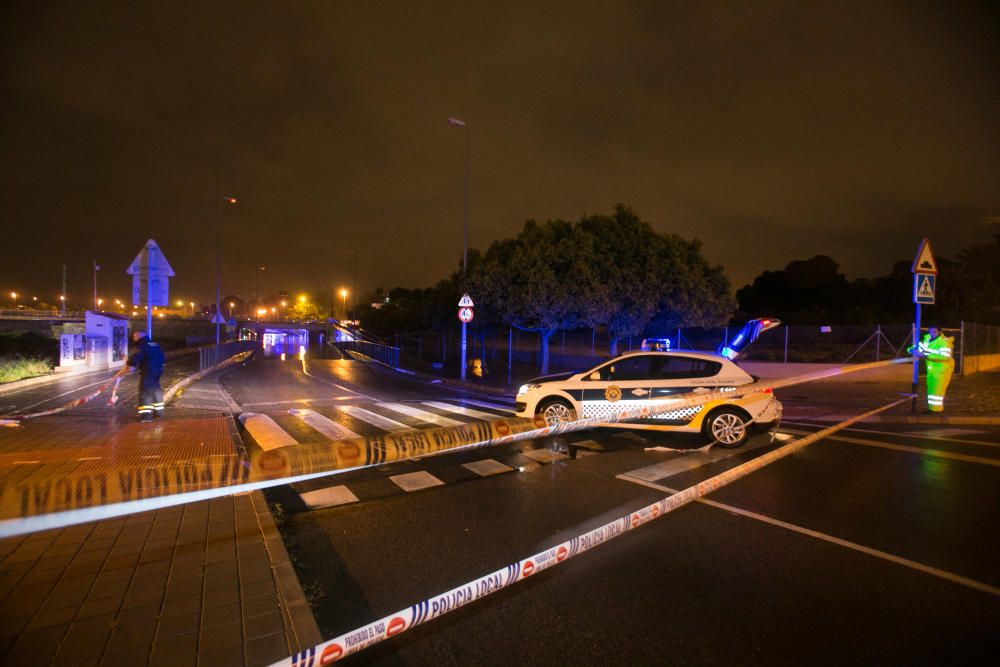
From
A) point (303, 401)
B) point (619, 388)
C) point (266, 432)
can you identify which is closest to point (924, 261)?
point (619, 388)

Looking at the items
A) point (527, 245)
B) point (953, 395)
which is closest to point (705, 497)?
point (953, 395)

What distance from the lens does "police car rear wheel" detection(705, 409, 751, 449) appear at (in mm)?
8648

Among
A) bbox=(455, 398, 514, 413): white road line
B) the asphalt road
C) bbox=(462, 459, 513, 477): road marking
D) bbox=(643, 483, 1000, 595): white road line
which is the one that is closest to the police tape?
the asphalt road

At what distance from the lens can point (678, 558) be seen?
4520 millimetres

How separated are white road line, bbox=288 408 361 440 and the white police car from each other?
11.0 ft

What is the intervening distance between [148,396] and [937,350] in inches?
632

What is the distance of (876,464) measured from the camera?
7.59 metres

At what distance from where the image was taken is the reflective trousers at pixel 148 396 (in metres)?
9.48

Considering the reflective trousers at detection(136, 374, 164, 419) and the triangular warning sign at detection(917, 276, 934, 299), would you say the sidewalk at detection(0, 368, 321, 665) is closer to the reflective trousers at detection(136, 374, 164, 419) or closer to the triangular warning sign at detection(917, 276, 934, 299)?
the reflective trousers at detection(136, 374, 164, 419)

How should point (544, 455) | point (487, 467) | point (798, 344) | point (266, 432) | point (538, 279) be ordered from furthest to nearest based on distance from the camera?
point (798, 344) → point (538, 279) → point (266, 432) → point (544, 455) → point (487, 467)

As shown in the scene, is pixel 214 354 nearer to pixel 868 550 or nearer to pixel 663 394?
pixel 663 394

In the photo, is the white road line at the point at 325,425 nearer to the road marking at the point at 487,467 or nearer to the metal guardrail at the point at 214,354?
the road marking at the point at 487,467

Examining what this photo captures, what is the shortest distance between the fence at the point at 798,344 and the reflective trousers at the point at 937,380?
9.28 meters

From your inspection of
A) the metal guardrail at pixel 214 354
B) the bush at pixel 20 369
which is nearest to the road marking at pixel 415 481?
the bush at pixel 20 369
